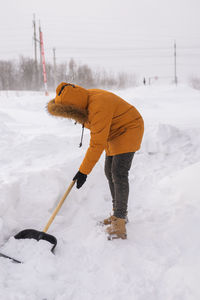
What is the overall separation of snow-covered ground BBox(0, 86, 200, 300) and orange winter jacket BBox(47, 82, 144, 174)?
773 millimetres

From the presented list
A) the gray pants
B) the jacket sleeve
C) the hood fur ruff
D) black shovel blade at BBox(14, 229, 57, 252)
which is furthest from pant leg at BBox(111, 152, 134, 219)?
black shovel blade at BBox(14, 229, 57, 252)

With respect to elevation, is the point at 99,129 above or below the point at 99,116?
below

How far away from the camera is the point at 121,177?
2.35 meters

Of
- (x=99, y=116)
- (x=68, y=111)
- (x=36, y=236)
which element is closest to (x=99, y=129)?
(x=99, y=116)

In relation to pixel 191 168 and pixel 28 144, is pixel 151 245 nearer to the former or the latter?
pixel 191 168

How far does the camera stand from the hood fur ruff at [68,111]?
2.05m

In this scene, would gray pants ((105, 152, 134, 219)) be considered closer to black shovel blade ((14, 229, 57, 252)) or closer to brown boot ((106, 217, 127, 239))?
brown boot ((106, 217, 127, 239))

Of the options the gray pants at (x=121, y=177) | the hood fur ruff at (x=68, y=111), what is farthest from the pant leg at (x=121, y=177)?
the hood fur ruff at (x=68, y=111)

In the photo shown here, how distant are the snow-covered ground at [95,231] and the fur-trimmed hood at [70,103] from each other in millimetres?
1123

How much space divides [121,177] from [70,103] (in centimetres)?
85

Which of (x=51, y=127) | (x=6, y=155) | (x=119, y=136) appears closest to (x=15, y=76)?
(x=51, y=127)

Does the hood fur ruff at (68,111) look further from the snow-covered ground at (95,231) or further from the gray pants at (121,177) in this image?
the snow-covered ground at (95,231)

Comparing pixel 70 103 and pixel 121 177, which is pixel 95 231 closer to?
pixel 121 177

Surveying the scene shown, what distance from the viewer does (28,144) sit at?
14.9ft
